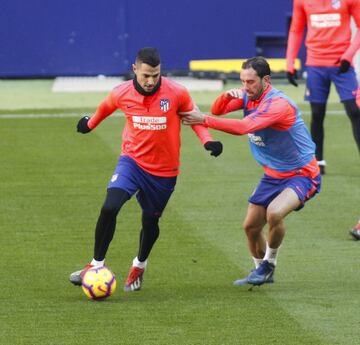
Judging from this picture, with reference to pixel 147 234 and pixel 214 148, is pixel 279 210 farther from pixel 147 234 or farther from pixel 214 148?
pixel 147 234

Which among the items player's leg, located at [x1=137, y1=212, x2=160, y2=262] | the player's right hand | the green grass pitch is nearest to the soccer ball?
the green grass pitch

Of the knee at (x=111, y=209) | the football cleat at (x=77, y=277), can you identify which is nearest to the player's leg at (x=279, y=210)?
the knee at (x=111, y=209)

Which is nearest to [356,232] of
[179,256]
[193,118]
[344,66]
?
[179,256]

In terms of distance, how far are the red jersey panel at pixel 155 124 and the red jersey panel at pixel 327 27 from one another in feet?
18.7

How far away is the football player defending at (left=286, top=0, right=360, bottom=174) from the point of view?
50.1ft

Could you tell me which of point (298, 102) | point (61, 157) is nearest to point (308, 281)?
point (61, 157)

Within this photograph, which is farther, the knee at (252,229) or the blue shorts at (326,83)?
the blue shorts at (326,83)

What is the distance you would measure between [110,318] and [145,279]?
1.35m

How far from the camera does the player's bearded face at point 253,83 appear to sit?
999 centimetres

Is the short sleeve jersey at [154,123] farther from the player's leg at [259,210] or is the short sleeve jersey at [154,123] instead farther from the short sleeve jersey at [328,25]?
the short sleeve jersey at [328,25]

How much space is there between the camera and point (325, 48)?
15461 millimetres

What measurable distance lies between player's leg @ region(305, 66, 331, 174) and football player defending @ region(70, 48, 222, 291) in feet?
18.4

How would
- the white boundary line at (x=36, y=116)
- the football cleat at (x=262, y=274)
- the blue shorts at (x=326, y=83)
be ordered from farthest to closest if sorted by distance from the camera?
the white boundary line at (x=36, y=116) < the blue shorts at (x=326, y=83) < the football cleat at (x=262, y=274)

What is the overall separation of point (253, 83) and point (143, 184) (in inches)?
49.4
